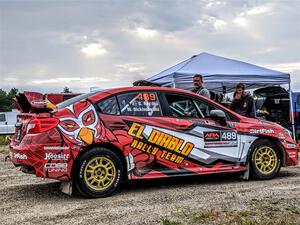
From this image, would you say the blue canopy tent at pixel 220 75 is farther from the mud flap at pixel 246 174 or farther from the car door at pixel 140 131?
the car door at pixel 140 131

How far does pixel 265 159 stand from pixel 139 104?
92.5 inches

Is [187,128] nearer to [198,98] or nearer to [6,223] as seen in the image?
[198,98]

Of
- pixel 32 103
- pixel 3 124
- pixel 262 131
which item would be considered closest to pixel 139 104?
pixel 32 103

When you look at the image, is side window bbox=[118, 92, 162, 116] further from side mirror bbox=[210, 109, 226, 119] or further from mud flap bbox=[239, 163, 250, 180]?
mud flap bbox=[239, 163, 250, 180]

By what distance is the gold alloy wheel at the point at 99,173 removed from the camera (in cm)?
566

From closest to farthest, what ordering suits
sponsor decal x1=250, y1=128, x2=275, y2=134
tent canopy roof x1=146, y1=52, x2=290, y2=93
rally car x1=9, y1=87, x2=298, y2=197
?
1. rally car x1=9, y1=87, x2=298, y2=197
2. sponsor decal x1=250, y1=128, x2=275, y2=134
3. tent canopy roof x1=146, y1=52, x2=290, y2=93

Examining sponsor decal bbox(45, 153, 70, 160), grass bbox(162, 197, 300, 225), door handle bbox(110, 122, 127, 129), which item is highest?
door handle bbox(110, 122, 127, 129)

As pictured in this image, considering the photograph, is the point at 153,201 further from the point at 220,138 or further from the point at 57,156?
the point at 220,138

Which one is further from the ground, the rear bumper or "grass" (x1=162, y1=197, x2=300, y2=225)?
the rear bumper

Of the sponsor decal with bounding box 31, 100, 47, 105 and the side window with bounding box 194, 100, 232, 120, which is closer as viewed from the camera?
the sponsor decal with bounding box 31, 100, 47, 105

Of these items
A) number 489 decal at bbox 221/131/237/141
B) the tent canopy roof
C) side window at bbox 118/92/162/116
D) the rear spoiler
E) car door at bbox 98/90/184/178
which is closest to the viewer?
the rear spoiler

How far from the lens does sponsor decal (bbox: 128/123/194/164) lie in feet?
19.7

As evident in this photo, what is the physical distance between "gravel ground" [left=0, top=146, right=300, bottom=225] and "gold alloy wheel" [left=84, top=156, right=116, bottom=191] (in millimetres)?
203

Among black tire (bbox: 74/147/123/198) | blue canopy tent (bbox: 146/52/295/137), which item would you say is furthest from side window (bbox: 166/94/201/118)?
blue canopy tent (bbox: 146/52/295/137)
